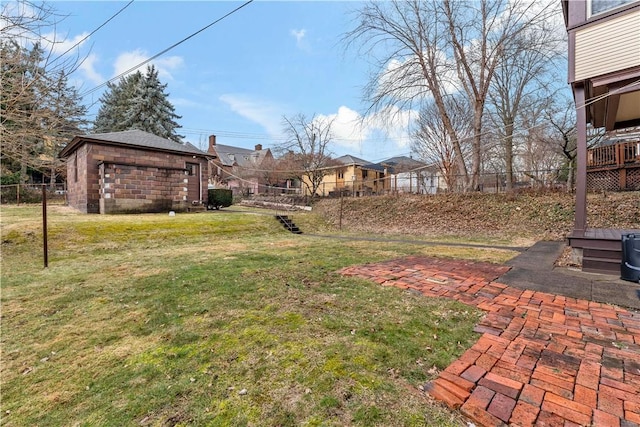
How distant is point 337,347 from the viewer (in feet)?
7.57

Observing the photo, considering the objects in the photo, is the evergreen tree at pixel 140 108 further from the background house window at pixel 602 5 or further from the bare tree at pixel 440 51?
the background house window at pixel 602 5

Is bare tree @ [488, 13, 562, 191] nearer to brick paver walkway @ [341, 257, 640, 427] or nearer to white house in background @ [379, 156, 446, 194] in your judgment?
white house in background @ [379, 156, 446, 194]

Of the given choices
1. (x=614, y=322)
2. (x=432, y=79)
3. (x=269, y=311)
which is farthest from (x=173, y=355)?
(x=432, y=79)

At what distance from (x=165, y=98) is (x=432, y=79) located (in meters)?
25.3

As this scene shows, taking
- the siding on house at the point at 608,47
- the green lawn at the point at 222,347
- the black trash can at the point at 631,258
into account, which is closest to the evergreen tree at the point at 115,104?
the green lawn at the point at 222,347

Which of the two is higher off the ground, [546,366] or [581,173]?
[581,173]

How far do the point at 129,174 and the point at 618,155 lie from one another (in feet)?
65.6

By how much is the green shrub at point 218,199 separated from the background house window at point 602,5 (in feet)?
54.5

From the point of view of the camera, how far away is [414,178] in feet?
60.7

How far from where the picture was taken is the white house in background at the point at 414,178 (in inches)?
666

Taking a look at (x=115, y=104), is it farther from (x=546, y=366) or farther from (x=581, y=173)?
(x=546, y=366)

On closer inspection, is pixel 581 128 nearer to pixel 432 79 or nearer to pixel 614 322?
pixel 614 322

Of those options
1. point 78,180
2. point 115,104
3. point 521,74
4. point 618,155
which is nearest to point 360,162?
point 521,74

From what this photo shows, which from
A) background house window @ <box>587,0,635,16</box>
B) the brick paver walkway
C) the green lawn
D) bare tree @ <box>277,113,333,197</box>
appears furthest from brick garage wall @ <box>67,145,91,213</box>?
background house window @ <box>587,0,635,16</box>
